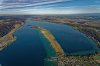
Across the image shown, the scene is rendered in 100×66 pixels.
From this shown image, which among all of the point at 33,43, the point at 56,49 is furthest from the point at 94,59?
the point at 33,43

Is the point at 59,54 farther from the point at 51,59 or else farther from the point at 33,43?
the point at 33,43

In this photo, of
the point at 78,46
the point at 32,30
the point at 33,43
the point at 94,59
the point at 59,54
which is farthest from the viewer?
the point at 32,30

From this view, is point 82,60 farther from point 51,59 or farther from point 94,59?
point 51,59

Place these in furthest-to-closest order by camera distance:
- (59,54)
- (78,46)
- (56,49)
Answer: (78,46) < (56,49) < (59,54)

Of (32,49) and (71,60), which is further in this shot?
(32,49)

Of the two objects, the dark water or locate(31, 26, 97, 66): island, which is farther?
the dark water

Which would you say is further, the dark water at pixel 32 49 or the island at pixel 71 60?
the dark water at pixel 32 49

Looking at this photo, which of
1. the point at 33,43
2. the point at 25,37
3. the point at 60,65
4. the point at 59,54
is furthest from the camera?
the point at 25,37

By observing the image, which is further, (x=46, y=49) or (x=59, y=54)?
(x=46, y=49)

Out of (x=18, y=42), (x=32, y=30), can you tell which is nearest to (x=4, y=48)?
(x=18, y=42)
